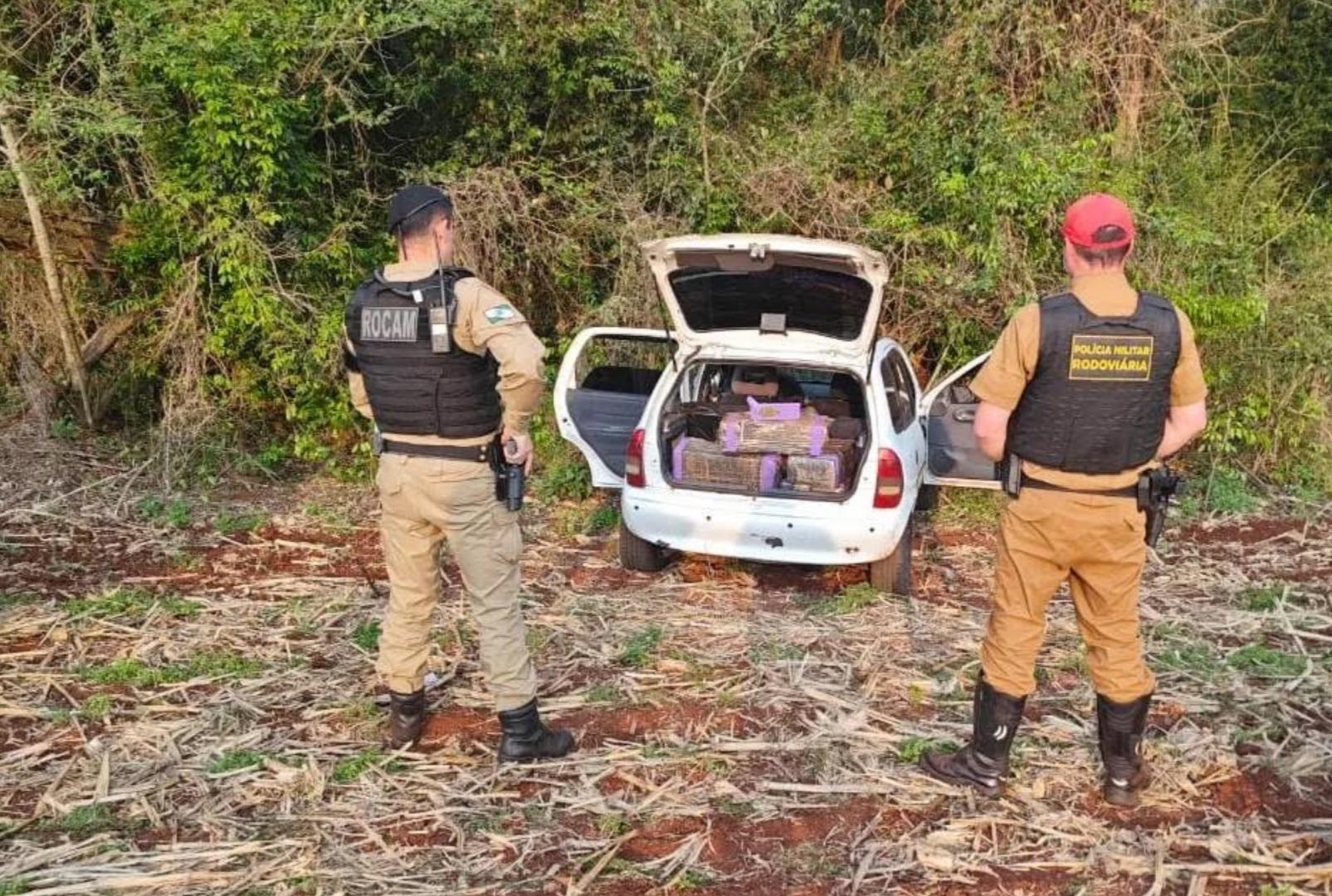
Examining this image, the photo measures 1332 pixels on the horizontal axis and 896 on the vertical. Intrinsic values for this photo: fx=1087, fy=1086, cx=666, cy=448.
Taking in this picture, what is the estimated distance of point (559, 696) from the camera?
4.71 metres

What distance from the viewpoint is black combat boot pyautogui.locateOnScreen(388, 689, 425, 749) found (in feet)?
13.8

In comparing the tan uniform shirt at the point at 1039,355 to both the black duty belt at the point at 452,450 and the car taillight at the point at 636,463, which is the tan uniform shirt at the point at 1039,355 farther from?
the car taillight at the point at 636,463

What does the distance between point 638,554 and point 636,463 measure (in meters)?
0.72

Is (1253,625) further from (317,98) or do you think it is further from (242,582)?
(317,98)

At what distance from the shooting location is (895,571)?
235 inches

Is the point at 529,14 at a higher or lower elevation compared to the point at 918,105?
higher

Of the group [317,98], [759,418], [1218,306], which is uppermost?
[317,98]

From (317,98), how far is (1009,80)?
5.68m

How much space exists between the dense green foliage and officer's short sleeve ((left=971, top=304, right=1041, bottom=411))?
4.78 m

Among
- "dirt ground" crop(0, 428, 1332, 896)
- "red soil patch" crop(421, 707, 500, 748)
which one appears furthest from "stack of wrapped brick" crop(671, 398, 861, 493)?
"red soil patch" crop(421, 707, 500, 748)

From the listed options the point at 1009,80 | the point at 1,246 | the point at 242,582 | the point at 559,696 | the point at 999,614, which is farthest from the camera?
the point at 1009,80

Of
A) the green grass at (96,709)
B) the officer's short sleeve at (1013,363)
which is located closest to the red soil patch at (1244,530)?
the officer's short sleeve at (1013,363)

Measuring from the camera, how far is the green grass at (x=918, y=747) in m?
4.13

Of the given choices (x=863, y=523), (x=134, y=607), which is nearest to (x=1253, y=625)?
(x=863, y=523)
